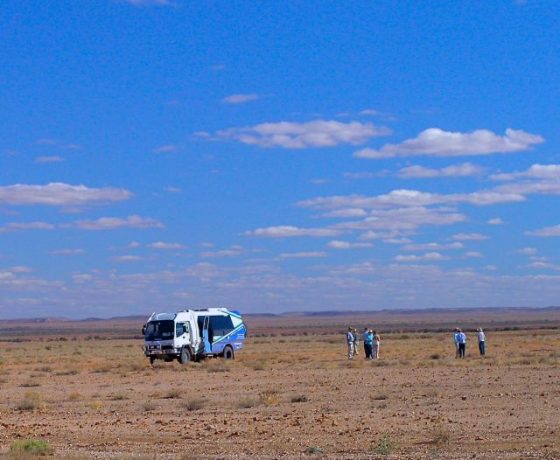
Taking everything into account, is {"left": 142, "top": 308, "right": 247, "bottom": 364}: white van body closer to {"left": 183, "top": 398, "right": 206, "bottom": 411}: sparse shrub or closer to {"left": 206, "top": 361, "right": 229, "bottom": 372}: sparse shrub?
{"left": 206, "top": 361, "right": 229, "bottom": 372}: sparse shrub

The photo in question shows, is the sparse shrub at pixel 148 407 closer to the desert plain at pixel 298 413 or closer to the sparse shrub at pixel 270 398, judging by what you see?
the desert plain at pixel 298 413

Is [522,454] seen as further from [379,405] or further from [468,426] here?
[379,405]

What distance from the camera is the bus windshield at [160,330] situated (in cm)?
4878

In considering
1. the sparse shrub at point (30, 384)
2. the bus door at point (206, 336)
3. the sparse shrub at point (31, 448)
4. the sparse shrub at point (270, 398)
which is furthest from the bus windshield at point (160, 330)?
the sparse shrub at point (31, 448)

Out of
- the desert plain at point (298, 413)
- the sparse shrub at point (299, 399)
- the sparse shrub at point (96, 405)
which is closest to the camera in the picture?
the desert plain at point (298, 413)

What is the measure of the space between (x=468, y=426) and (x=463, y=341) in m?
26.0

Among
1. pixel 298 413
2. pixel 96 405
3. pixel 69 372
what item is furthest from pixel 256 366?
pixel 298 413

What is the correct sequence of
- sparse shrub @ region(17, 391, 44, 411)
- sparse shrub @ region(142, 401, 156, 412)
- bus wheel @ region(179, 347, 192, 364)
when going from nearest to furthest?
sparse shrub @ region(142, 401, 156, 412)
sparse shrub @ region(17, 391, 44, 411)
bus wheel @ region(179, 347, 192, 364)

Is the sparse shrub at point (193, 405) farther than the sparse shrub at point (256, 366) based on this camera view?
No

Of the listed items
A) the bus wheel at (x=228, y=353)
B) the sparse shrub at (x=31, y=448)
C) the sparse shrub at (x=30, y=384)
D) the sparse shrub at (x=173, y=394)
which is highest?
the bus wheel at (x=228, y=353)

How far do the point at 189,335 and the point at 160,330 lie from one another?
4.77 ft

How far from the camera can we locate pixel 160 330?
161 feet

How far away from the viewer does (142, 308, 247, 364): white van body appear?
4869cm

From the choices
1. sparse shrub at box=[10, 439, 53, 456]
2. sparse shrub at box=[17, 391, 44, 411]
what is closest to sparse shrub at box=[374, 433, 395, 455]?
sparse shrub at box=[10, 439, 53, 456]
